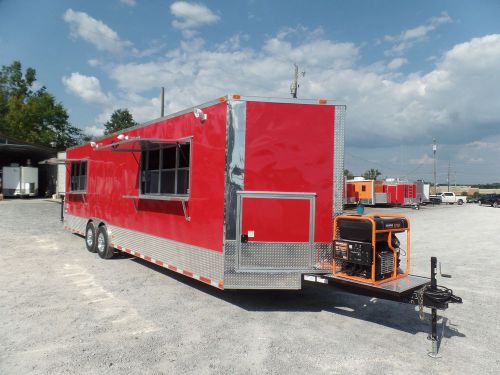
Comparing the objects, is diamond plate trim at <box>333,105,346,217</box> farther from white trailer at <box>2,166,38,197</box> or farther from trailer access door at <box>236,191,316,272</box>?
white trailer at <box>2,166,38,197</box>

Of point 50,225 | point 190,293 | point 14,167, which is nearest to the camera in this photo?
point 190,293

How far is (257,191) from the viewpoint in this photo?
5648mm

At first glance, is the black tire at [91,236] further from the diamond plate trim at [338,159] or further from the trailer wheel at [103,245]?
the diamond plate trim at [338,159]

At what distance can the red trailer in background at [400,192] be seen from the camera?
1430 inches

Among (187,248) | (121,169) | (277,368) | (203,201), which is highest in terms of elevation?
(121,169)

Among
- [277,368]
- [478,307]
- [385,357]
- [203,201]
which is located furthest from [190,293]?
[478,307]

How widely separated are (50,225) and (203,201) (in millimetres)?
12910

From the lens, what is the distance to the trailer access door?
5594mm

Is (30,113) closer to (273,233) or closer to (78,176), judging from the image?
(78,176)

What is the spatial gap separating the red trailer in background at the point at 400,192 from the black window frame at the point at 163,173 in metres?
31.5

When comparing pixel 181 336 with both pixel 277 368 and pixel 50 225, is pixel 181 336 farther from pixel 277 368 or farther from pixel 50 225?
pixel 50 225

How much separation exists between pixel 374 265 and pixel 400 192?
34754 mm

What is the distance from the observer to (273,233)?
5613 millimetres

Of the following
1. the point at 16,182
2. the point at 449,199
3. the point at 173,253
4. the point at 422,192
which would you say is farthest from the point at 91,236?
the point at 449,199
